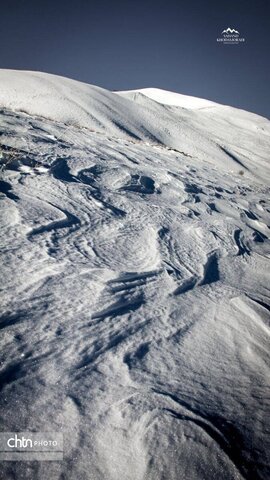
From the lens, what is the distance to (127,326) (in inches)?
48.2

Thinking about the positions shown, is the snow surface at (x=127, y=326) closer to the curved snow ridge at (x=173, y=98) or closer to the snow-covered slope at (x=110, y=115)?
Result: the snow-covered slope at (x=110, y=115)

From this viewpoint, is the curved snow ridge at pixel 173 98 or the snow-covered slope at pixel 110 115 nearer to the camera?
the snow-covered slope at pixel 110 115

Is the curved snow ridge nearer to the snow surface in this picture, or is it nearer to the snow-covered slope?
the snow-covered slope

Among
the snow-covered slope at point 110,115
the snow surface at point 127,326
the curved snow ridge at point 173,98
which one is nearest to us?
the snow surface at point 127,326

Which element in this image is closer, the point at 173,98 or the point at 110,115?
the point at 110,115

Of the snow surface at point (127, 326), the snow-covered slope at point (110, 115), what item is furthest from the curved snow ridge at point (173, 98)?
the snow surface at point (127, 326)

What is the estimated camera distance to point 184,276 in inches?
65.8

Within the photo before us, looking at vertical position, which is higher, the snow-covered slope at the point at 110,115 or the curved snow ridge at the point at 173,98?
the curved snow ridge at the point at 173,98

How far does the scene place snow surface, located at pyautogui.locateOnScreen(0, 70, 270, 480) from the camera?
0.83 meters

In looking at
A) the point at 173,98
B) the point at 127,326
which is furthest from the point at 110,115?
the point at 173,98

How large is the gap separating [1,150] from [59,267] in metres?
1.54

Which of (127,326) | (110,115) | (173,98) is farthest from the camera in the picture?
(173,98)

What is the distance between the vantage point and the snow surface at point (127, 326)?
829 mm

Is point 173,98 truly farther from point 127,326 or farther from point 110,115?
point 127,326
